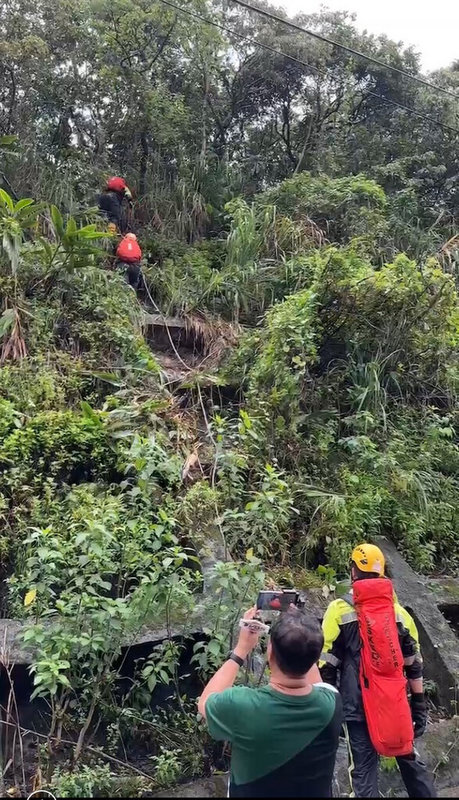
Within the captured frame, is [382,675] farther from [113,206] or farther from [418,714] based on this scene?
[113,206]

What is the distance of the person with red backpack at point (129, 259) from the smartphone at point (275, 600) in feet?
18.7

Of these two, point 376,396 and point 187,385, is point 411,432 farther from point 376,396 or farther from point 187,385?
point 187,385

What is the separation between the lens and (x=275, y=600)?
2340mm

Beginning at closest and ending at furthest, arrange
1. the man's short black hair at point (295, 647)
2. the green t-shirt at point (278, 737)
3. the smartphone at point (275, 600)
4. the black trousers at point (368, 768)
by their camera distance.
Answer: the green t-shirt at point (278, 737) < the man's short black hair at point (295, 647) < the smartphone at point (275, 600) < the black trousers at point (368, 768)

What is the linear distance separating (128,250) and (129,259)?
11cm

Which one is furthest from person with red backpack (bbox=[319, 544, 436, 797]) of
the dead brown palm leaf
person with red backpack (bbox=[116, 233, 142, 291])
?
person with red backpack (bbox=[116, 233, 142, 291])

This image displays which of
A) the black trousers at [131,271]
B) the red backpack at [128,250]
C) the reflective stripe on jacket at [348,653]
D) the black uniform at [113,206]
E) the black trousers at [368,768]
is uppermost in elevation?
the black uniform at [113,206]

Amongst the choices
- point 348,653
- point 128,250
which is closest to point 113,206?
point 128,250

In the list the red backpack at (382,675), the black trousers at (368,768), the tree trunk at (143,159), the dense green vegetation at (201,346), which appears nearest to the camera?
the red backpack at (382,675)

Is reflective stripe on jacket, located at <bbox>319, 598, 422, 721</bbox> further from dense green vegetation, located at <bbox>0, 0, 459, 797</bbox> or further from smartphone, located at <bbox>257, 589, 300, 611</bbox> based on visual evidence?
smartphone, located at <bbox>257, 589, 300, 611</bbox>

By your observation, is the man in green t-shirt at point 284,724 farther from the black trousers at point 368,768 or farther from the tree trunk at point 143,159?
the tree trunk at point 143,159

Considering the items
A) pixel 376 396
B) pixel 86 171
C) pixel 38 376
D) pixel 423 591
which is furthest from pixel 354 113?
pixel 423 591

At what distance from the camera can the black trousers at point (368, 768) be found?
2.75 m

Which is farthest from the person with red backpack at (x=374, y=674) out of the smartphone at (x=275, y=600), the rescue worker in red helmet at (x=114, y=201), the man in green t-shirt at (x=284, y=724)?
the rescue worker in red helmet at (x=114, y=201)
